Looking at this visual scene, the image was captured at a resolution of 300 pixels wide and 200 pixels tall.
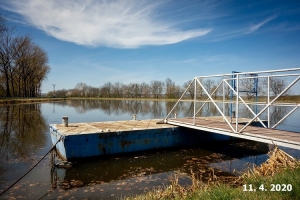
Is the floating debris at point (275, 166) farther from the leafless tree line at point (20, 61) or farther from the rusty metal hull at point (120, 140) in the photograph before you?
the leafless tree line at point (20, 61)

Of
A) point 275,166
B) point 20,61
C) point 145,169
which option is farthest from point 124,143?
point 20,61

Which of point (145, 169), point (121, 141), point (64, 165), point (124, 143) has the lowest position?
point (145, 169)

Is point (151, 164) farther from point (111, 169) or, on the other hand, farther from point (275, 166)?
point (275, 166)

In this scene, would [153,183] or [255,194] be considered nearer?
[255,194]

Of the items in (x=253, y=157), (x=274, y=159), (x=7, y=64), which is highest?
(x=7, y=64)

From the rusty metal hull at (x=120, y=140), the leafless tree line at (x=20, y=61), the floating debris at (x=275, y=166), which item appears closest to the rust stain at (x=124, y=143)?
the rusty metal hull at (x=120, y=140)

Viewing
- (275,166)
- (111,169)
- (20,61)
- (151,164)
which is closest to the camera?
(275,166)

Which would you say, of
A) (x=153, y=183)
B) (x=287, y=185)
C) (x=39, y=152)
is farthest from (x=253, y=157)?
(x=39, y=152)

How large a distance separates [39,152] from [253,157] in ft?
32.4

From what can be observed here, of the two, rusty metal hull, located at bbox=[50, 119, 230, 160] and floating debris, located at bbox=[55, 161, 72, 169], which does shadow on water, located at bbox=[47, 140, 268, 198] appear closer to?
floating debris, located at bbox=[55, 161, 72, 169]

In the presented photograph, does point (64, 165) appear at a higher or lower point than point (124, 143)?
lower

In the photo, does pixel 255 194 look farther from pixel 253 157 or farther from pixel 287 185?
pixel 253 157

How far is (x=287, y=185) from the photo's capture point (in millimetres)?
4141

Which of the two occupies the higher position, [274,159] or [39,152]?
[274,159]
